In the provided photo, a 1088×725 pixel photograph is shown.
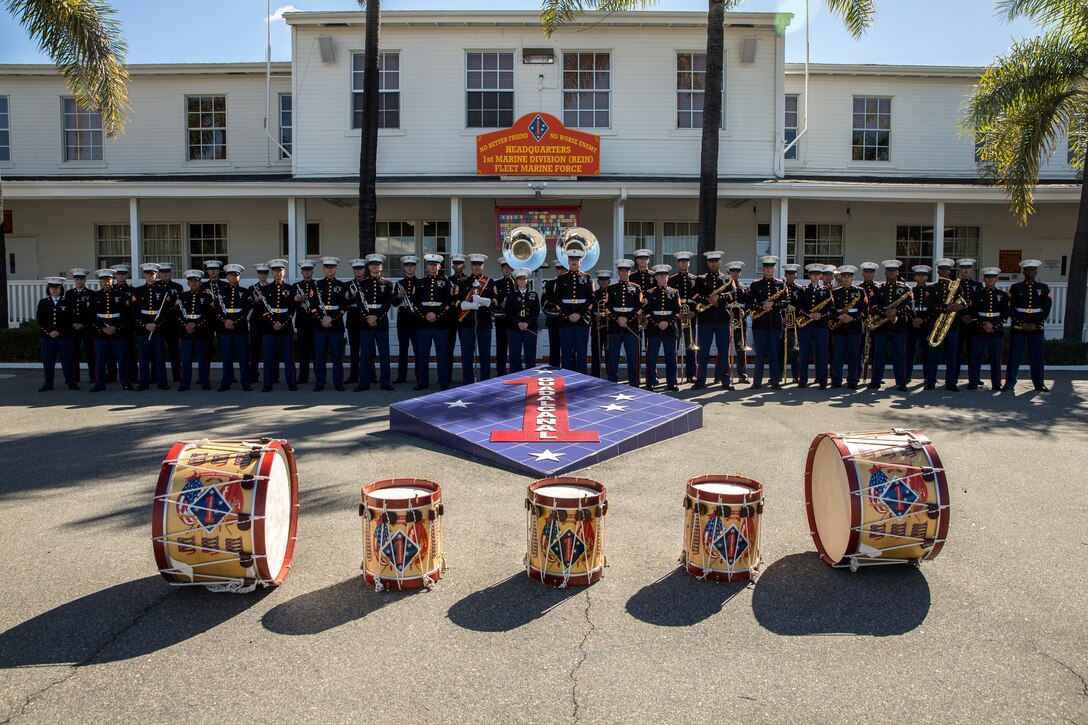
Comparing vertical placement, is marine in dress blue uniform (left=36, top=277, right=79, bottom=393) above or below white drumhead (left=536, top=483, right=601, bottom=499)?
above

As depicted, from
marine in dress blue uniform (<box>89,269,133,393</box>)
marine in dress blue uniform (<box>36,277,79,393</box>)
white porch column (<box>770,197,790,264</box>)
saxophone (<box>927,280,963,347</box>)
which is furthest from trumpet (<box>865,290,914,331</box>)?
marine in dress blue uniform (<box>36,277,79,393</box>)

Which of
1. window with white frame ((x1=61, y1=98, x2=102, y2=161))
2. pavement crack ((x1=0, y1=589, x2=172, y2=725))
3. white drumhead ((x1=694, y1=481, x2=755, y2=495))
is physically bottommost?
pavement crack ((x1=0, y1=589, x2=172, y2=725))

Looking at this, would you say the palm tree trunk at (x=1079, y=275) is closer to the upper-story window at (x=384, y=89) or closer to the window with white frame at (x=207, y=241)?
the upper-story window at (x=384, y=89)

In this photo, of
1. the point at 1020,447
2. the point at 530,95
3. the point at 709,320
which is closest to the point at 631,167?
the point at 530,95

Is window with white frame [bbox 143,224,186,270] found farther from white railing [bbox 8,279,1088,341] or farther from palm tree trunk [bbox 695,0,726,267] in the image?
palm tree trunk [bbox 695,0,726,267]

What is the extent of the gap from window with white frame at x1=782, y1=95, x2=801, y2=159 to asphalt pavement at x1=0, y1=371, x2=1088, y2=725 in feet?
50.5

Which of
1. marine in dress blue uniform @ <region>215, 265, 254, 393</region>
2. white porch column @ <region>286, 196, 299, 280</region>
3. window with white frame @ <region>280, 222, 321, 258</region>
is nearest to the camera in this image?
marine in dress blue uniform @ <region>215, 265, 254, 393</region>

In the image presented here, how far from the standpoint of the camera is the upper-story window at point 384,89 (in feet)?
66.4

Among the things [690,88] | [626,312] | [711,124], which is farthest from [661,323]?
[690,88]

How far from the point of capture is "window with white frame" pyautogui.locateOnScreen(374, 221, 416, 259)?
21.5 metres

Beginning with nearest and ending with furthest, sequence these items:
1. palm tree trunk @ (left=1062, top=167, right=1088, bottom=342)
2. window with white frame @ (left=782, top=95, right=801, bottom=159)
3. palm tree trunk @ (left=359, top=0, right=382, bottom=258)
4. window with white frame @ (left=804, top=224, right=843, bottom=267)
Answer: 1. palm tree trunk @ (left=359, top=0, right=382, bottom=258)
2. palm tree trunk @ (left=1062, top=167, right=1088, bottom=342)
3. window with white frame @ (left=782, top=95, right=801, bottom=159)
4. window with white frame @ (left=804, top=224, right=843, bottom=267)

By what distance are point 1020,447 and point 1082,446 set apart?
788mm

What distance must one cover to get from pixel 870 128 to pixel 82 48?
62.8 feet

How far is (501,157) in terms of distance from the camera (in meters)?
19.2
